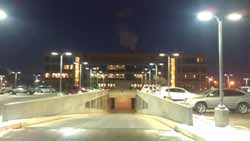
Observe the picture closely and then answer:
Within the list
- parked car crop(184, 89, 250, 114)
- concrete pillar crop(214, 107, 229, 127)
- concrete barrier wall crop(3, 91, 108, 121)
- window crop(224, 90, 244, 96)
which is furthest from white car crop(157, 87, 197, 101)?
concrete pillar crop(214, 107, 229, 127)

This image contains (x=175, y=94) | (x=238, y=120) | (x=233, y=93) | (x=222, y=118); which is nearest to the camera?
(x=222, y=118)

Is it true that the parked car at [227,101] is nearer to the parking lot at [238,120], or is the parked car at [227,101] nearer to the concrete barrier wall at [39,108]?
the parking lot at [238,120]

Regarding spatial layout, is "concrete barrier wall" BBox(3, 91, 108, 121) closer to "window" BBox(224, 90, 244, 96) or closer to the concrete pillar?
the concrete pillar

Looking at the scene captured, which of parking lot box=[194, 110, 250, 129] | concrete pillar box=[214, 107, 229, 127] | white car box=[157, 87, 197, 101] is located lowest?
parking lot box=[194, 110, 250, 129]

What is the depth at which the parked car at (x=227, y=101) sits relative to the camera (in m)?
35.6

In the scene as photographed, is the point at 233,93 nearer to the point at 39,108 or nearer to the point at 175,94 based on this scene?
the point at 39,108

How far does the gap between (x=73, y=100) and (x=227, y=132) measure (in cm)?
3178

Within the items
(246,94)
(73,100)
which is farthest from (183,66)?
(246,94)

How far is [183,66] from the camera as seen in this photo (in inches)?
7490

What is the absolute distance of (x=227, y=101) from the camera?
35812 mm

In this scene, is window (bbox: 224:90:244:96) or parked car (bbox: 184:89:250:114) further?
window (bbox: 224:90:244:96)

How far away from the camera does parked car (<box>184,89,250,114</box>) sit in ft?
117

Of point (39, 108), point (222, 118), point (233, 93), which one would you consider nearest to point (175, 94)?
point (233, 93)

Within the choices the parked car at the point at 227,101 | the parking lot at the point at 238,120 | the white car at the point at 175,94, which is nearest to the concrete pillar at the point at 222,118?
the parking lot at the point at 238,120
